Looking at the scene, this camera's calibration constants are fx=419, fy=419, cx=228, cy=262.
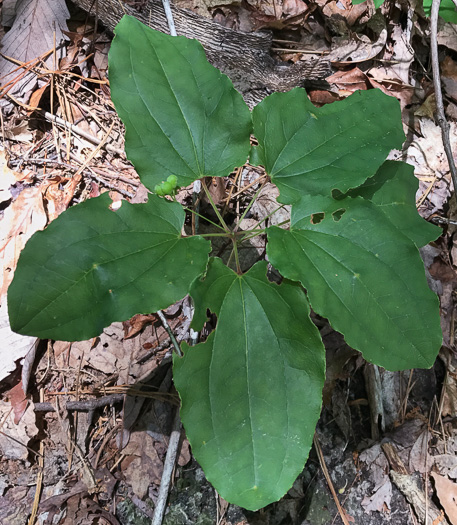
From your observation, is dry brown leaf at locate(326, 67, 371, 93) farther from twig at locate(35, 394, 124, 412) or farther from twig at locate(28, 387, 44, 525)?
twig at locate(28, 387, 44, 525)

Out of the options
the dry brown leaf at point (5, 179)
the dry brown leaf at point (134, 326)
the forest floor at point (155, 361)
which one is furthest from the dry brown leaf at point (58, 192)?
the dry brown leaf at point (134, 326)

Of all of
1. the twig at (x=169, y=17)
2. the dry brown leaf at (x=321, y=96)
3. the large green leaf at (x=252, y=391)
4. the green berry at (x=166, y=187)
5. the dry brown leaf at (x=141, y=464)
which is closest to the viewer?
the large green leaf at (x=252, y=391)

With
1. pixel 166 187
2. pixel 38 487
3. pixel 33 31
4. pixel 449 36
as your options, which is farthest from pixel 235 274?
pixel 449 36

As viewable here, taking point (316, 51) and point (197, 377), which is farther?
point (316, 51)

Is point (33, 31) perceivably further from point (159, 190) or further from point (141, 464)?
point (141, 464)

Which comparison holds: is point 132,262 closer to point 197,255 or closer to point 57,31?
point 197,255

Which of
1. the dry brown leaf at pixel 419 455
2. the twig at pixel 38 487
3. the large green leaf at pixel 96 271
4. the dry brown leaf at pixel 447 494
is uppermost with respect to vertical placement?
the large green leaf at pixel 96 271

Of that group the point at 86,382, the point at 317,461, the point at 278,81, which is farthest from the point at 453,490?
the point at 278,81

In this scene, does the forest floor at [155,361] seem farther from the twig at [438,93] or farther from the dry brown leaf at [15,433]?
the twig at [438,93]
